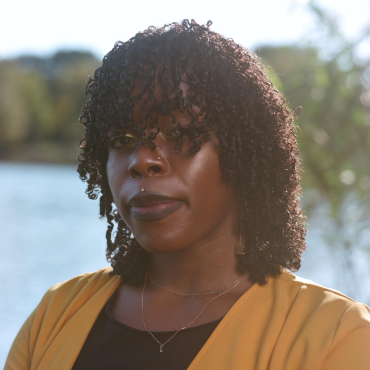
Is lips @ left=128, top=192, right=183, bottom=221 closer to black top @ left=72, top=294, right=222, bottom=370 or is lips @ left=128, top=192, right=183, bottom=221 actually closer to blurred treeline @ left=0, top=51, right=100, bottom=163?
black top @ left=72, top=294, right=222, bottom=370

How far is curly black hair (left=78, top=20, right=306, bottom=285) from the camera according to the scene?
1388mm

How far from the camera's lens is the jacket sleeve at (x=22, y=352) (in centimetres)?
166

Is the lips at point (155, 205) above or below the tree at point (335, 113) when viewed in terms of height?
below

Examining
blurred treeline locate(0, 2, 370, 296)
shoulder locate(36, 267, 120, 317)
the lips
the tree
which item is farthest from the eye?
the tree

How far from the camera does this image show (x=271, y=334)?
1.33 m

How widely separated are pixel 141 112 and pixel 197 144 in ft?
0.59

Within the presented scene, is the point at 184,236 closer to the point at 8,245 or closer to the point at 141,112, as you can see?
the point at 141,112

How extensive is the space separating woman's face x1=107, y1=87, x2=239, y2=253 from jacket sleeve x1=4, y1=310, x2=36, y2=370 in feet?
1.97

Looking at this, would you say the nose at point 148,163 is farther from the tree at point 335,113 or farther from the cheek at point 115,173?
the tree at point 335,113

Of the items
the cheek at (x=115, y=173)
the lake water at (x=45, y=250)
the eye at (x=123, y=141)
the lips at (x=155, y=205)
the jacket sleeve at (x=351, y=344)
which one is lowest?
the lake water at (x=45, y=250)

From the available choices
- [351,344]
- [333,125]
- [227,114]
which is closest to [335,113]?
[333,125]

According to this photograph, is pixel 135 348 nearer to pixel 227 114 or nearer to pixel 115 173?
pixel 115 173

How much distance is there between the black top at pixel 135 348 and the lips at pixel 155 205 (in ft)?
1.16

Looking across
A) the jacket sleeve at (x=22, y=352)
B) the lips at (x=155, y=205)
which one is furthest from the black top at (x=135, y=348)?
the lips at (x=155, y=205)
